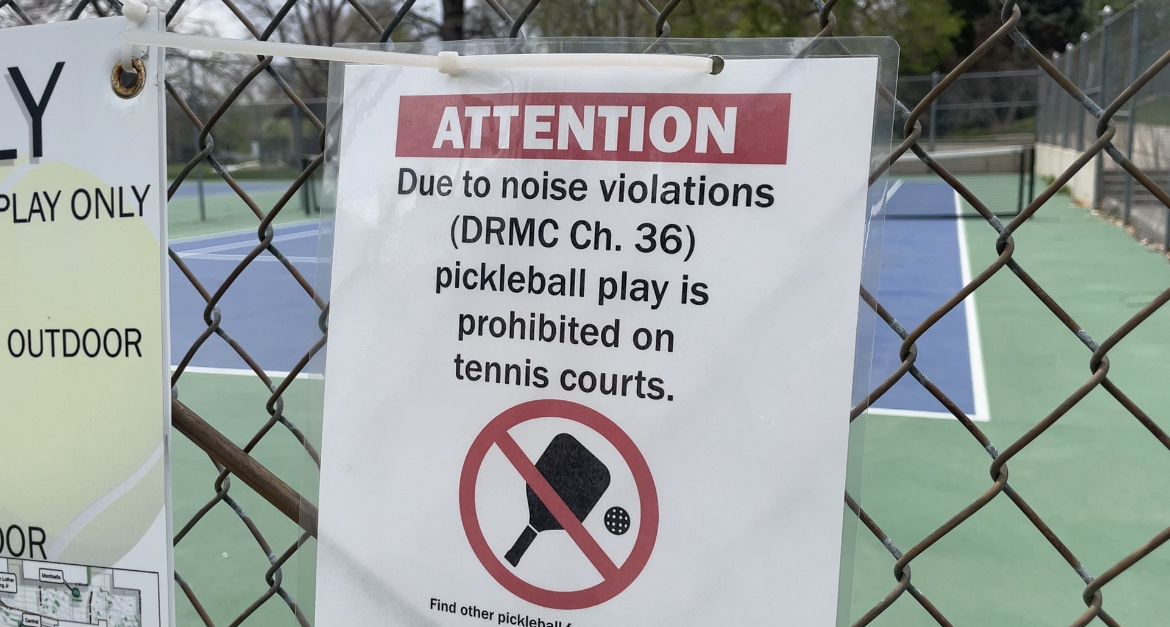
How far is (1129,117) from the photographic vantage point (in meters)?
7.43

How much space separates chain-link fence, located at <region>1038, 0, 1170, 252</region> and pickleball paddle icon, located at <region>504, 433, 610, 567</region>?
4.97 metres

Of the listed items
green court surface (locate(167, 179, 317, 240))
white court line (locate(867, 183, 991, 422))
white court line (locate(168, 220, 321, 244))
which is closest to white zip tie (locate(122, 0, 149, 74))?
white court line (locate(867, 183, 991, 422))

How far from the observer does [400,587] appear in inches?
24.5

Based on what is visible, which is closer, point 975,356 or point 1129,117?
point 975,356

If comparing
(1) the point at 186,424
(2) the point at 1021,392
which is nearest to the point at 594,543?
(1) the point at 186,424

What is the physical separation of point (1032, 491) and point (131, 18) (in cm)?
295

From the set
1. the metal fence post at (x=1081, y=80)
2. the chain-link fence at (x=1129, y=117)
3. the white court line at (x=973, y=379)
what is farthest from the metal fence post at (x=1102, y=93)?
the white court line at (x=973, y=379)

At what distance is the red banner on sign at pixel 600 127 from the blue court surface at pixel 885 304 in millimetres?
193

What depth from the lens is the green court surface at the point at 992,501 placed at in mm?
2109

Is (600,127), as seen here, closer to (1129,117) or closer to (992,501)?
(992,501)

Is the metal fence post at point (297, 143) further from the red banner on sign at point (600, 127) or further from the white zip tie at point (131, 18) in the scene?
the red banner on sign at point (600, 127)

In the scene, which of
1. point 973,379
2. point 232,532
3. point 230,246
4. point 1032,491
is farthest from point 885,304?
point 230,246

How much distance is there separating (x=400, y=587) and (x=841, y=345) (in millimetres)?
360

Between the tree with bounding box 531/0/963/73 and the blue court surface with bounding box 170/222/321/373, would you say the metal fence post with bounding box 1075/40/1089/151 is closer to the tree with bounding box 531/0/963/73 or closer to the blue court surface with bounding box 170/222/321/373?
the tree with bounding box 531/0/963/73
